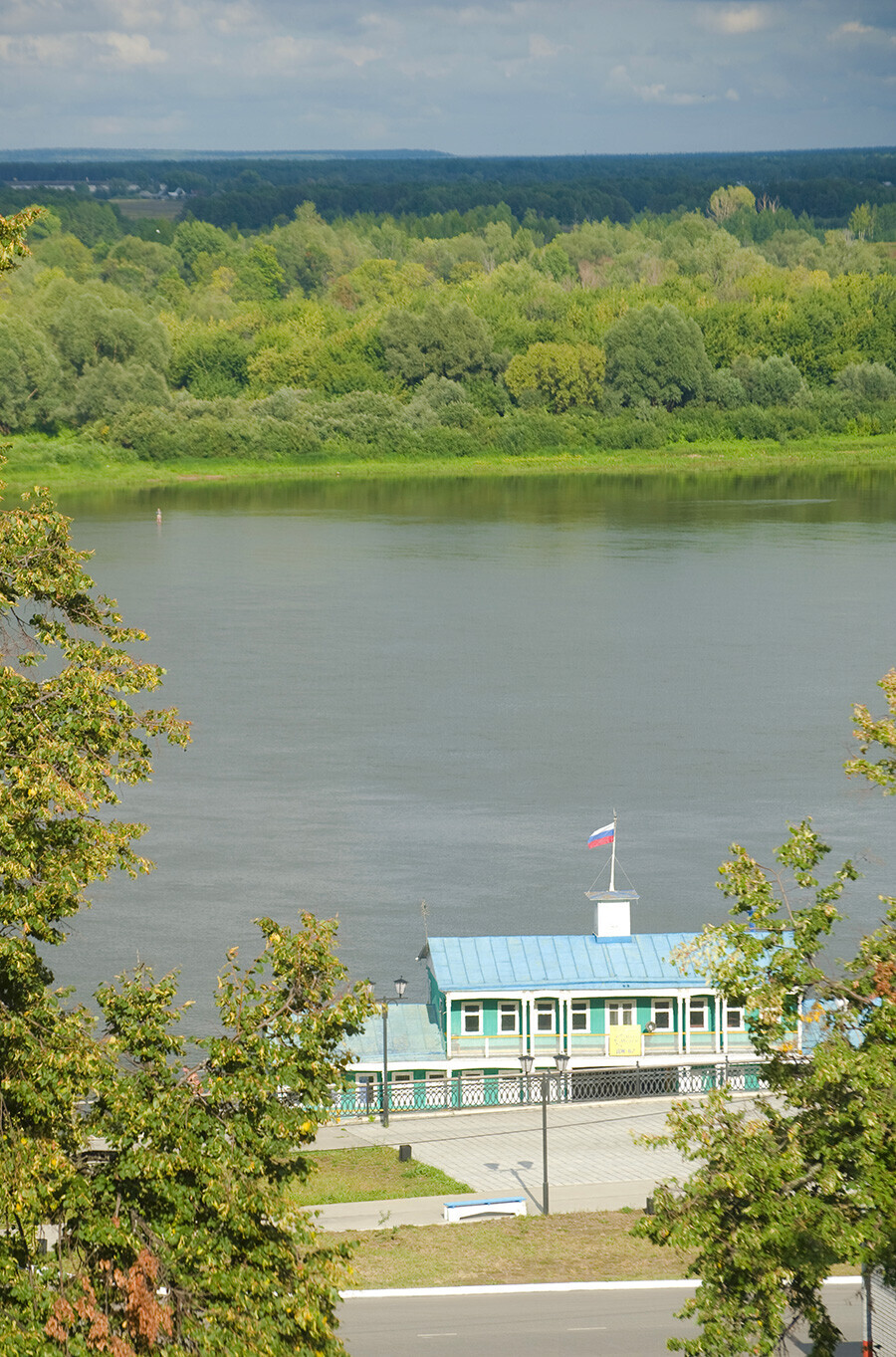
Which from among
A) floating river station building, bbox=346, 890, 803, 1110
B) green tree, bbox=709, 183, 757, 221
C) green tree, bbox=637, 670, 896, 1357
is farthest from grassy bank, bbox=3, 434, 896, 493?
green tree, bbox=709, 183, 757, 221

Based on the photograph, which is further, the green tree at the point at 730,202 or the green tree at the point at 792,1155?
the green tree at the point at 730,202

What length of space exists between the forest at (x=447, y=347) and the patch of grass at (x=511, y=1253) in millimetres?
44252

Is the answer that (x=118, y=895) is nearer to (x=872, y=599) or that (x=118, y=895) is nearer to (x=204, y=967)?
(x=204, y=967)

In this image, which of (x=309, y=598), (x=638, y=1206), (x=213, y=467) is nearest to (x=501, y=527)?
(x=309, y=598)

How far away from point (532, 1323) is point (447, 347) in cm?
5596

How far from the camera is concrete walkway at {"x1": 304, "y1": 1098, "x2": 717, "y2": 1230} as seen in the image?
34.0 feet

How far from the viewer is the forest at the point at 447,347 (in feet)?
188

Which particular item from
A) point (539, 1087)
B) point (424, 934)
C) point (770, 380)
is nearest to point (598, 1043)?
point (539, 1087)

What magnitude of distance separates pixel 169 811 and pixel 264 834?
1.65 metres

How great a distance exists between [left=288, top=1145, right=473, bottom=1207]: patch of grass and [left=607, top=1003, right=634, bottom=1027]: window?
2.84 metres

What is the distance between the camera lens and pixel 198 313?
7131 cm

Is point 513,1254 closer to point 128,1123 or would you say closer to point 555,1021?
point 128,1123

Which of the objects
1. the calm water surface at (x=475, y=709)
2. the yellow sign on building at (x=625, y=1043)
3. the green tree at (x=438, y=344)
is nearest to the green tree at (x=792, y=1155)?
the yellow sign on building at (x=625, y=1043)

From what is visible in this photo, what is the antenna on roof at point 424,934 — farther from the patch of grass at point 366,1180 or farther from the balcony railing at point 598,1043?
the patch of grass at point 366,1180
